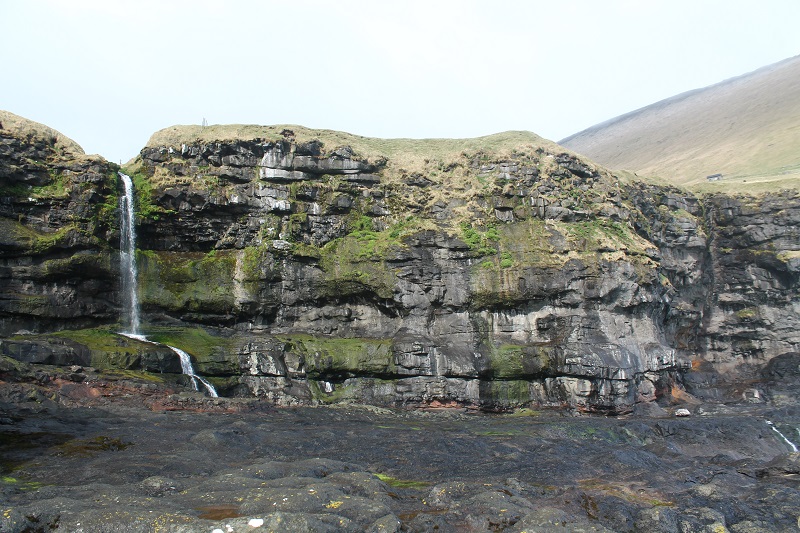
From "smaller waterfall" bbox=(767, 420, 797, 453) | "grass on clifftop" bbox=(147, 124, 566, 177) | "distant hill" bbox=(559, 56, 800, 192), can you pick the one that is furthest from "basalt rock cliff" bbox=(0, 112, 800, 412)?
"distant hill" bbox=(559, 56, 800, 192)

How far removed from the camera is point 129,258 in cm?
4025

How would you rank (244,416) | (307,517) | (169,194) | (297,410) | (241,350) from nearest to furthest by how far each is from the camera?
(307,517) → (244,416) → (297,410) → (241,350) → (169,194)

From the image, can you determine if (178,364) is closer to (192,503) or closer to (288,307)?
(288,307)

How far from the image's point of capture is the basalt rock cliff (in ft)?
120

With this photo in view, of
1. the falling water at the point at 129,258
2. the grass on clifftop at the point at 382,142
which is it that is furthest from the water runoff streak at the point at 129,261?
the grass on clifftop at the point at 382,142

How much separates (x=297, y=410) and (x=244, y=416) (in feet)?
14.2

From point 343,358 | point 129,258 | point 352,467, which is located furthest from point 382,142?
point 352,467

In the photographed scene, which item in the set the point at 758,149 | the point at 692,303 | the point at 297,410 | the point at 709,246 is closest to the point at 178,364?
the point at 297,410

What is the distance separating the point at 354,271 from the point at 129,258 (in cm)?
1580

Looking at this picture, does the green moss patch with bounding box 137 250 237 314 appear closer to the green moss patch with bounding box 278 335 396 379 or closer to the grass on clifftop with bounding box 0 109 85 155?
the green moss patch with bounding box 278 335 396 379

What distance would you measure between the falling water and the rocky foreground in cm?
1052

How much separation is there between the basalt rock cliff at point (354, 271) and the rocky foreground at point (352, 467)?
150 inches

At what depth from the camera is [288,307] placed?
41.7m

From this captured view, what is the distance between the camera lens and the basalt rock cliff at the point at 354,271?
1446 inches
